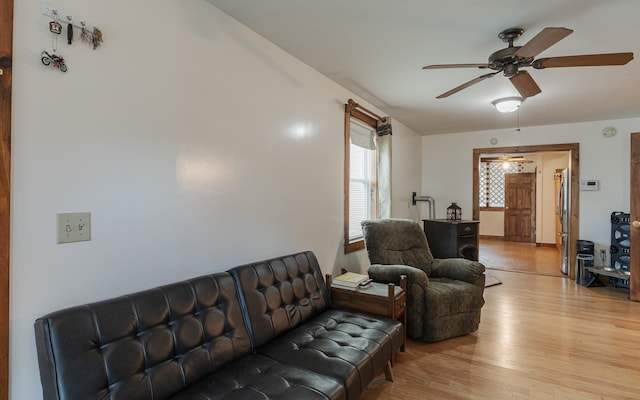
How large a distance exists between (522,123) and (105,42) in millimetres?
5581

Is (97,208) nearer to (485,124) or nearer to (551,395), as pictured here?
(551,395)

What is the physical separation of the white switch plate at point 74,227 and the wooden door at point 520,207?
10.1 meters

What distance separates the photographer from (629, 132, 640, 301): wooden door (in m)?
4.05

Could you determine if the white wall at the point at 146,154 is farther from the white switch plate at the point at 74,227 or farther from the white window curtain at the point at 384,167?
the white window curtain at the point at 384,167

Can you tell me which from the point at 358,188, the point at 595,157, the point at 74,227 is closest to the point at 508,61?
the point at 358,188

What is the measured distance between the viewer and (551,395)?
2.17 metres

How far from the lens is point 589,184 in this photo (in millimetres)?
4988

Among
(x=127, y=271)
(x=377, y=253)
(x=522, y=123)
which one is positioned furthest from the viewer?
(x=522, y=123)

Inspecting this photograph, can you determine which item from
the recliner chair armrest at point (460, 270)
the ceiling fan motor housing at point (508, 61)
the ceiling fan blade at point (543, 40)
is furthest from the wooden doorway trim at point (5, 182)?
the recliner chair armrest at point (460, 270)

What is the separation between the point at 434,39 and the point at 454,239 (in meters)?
3.02

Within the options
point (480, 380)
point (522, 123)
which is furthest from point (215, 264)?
point (522, 123)

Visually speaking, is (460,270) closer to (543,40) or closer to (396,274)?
(396,274)

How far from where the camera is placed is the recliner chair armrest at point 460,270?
3.14 metres

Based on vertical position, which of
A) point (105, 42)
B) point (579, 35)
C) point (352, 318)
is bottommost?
point (352, 318)
